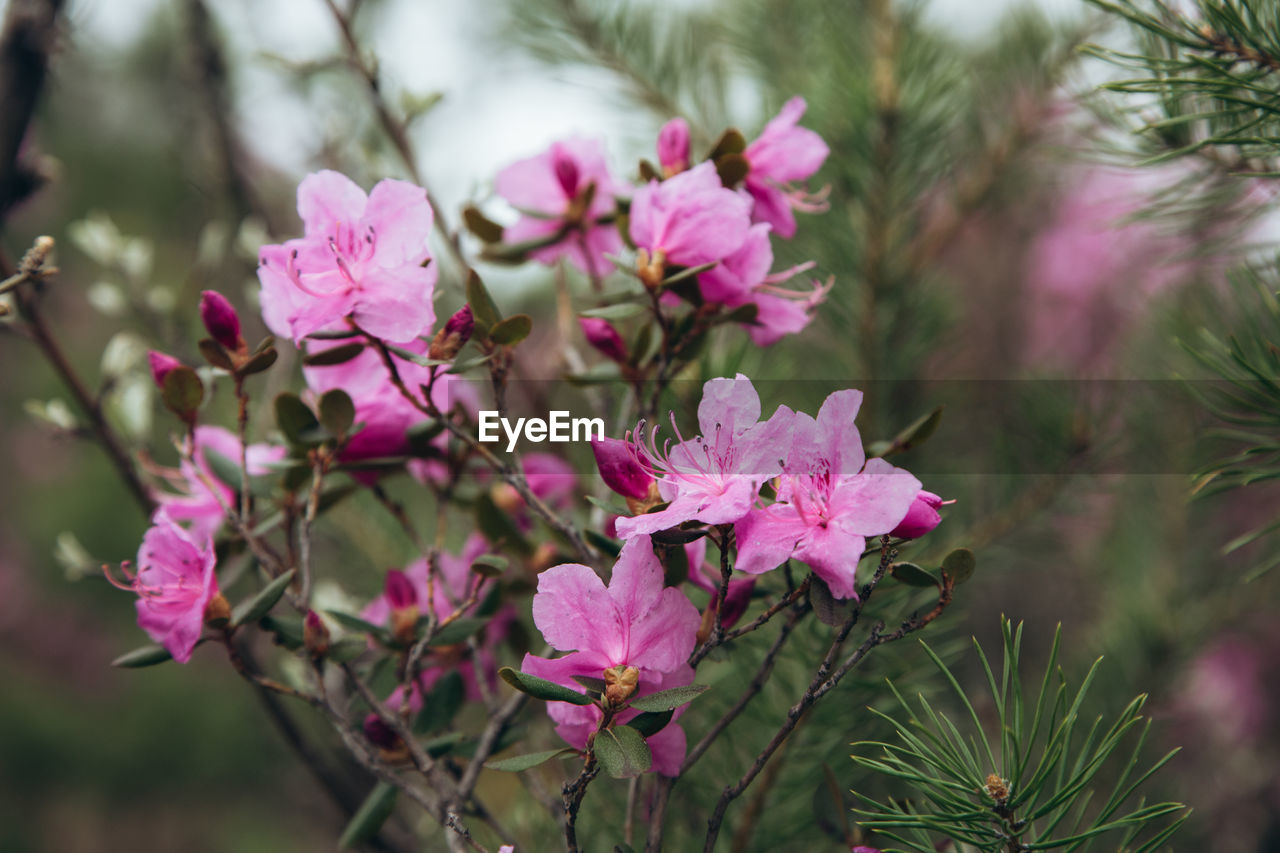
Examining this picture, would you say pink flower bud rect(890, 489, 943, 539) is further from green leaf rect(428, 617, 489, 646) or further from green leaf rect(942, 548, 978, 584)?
green leaf rect(428, 617, 489, 646)

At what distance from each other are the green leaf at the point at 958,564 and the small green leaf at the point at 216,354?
0.36 meters

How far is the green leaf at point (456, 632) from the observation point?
1.42ft

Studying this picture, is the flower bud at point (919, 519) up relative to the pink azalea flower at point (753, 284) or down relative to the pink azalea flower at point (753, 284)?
down

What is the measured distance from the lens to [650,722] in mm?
337

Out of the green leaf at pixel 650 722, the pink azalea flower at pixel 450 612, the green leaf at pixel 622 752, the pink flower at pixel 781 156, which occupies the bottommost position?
the pink azalea flower at pixel 450 612

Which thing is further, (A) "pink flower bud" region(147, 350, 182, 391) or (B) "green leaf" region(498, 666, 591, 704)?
(A) "pink flower bud" region(147, 350, 182, 391)

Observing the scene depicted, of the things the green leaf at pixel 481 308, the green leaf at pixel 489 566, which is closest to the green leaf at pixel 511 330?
the green leaf at pixel 481 308

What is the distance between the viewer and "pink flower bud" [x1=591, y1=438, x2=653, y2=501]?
358 millimetres

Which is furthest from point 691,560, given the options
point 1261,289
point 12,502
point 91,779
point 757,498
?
point 12,502

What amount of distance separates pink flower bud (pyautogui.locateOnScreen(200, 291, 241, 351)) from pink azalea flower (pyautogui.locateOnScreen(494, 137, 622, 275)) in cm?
18

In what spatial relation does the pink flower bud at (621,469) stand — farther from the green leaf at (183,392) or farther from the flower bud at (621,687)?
the green leaf at (183,392)

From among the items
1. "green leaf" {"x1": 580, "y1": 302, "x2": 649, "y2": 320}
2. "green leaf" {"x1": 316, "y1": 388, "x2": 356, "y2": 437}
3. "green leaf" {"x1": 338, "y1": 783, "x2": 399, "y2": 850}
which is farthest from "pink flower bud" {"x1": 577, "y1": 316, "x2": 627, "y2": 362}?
"green leaf" {"x1": 338, "y1": 783, "x2": 399, "y2": 850}

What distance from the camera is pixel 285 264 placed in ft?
1.32

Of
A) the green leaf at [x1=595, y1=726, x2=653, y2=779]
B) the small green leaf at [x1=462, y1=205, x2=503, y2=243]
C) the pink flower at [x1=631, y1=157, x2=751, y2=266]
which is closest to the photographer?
the green leaf at [x1=595, y1=726, x2=653, y2=779]
